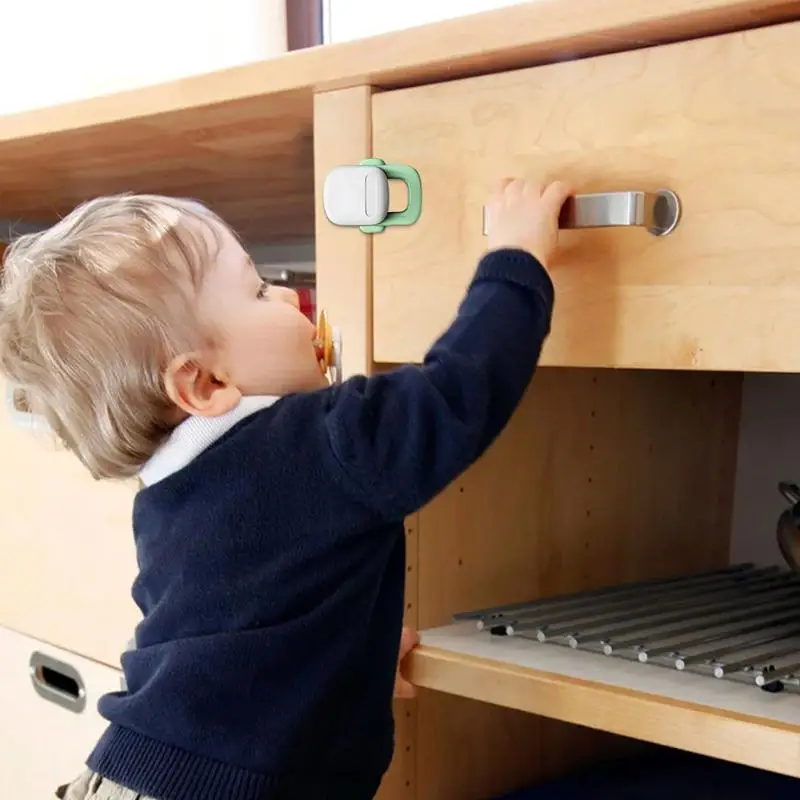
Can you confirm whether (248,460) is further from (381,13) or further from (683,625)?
(381,13)

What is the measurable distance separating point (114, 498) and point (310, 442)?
35 cm

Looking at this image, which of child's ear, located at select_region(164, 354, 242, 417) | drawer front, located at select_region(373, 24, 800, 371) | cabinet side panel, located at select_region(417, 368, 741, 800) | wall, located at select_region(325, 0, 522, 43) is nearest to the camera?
drawer front, located at select_region(373, 24, 800, 371)

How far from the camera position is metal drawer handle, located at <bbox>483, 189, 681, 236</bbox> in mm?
467

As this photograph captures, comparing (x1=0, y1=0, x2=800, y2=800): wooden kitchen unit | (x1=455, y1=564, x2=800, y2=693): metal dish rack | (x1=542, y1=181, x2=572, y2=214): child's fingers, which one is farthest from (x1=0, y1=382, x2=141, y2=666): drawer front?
(x1=542, y1=181, x2=572, y2=214): child's fingers

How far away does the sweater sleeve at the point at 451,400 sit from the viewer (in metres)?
0.50

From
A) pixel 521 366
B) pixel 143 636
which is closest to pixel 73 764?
pixel 143 636

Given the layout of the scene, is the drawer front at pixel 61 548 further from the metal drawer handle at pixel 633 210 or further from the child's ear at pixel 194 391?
the metal drawer handle at pixel 633 210

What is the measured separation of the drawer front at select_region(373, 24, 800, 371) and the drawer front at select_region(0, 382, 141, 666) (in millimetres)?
376

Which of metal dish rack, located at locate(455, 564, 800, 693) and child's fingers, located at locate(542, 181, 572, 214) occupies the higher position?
child's fingers, located at locate(542, 181, 572, 214)

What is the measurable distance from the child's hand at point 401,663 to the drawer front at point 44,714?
331mm

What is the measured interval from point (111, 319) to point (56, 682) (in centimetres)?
59

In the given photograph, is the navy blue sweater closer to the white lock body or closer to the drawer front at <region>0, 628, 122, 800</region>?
the white lock body

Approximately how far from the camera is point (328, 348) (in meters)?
0.63

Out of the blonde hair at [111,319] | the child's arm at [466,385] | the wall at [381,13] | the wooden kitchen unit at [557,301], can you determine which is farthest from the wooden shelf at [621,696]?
the wall at [381,13]
